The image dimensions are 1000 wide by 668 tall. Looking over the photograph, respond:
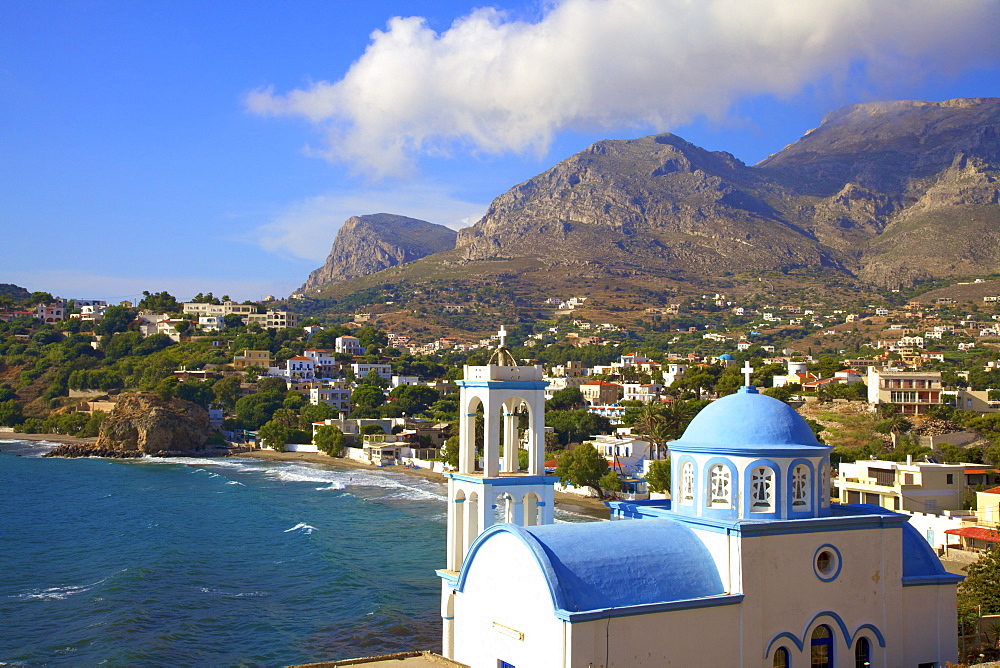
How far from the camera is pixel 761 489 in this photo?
14.0 meters

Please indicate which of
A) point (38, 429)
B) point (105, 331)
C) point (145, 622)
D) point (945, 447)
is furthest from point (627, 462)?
point (105, 331)

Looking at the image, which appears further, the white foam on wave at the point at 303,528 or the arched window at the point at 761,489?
the white foam on wave at the point at 303,528

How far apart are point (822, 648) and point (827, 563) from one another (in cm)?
123

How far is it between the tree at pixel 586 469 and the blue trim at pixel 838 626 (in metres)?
36.4

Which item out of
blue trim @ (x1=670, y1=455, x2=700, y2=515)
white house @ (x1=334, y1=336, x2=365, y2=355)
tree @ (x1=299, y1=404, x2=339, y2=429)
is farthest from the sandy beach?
blue trim @ (x1=670, y1=455, x2=700, y2=515)

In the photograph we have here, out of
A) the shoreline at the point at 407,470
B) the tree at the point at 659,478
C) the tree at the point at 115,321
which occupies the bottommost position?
the shoreline at the point at 407,470

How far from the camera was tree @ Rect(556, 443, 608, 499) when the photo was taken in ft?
165

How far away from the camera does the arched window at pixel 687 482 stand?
47.8ft

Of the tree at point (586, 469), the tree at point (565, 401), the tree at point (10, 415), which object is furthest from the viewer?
the tree at point (10, 415)

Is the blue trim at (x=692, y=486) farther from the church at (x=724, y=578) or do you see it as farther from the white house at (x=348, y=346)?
the white house at (x=348, y=346)

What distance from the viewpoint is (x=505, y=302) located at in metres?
179

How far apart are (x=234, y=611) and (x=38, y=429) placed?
76645mm

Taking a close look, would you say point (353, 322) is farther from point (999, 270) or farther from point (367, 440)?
point (999, 270)

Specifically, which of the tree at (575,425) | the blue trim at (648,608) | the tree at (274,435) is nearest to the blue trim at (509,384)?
the blue trim at (648,608)
